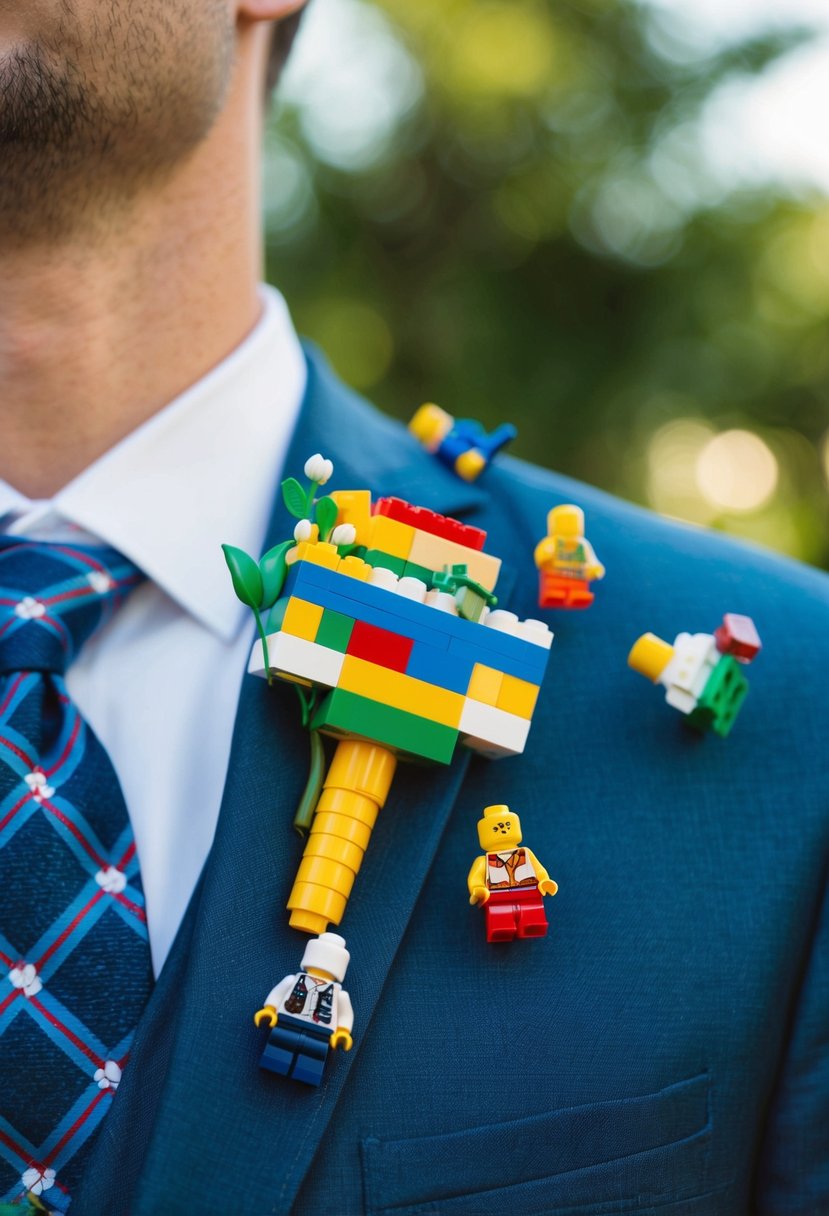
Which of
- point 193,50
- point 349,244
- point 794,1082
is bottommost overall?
point 794,1082

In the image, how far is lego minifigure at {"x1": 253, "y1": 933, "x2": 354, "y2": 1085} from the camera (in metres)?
1.33

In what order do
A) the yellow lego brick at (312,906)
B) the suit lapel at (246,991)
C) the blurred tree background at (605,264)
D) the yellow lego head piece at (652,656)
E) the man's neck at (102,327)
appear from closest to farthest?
the suit lapel at (246,991) → the yellow lego brick at (312,906) → the yellow lego head piece at (652,656) → the man's neck at (102,327) → the blurred tree background at (605,264)

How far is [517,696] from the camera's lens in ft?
4.95

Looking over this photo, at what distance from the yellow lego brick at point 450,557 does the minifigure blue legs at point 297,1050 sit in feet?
2.00

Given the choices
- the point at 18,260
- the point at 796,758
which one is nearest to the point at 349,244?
the point at 18,260

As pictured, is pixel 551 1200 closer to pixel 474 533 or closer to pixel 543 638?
pixel 543 638

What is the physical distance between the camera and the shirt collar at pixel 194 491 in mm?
1775

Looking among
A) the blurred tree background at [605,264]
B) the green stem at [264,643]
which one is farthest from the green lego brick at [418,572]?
the blurred tree background at [605,264]

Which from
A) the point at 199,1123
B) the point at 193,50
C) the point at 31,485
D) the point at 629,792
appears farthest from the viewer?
the point at 31,485

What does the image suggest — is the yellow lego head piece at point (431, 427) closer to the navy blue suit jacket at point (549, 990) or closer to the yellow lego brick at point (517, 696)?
the navy blue suit jacket at point (549, 990)

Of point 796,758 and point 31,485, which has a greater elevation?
point 796,758

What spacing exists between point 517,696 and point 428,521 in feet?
0.88

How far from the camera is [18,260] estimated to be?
1.90 metres

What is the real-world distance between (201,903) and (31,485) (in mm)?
861
